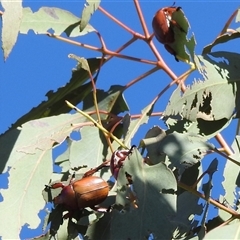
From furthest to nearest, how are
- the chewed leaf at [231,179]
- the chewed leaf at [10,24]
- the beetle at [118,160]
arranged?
the chewed leaf at [231,179]
the beetle at [118,160]
the chewed leaf at [10,24]

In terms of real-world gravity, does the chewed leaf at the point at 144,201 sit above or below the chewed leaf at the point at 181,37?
below

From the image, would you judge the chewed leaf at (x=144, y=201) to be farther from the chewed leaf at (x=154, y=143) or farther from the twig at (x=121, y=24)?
the twig at (x=121, y=24)

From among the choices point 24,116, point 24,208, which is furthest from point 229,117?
point 24,116

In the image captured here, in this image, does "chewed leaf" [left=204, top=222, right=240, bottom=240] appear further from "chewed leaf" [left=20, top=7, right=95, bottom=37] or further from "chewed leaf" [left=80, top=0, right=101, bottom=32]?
"chewed leaf" [left=20, top=7, right=95, bottom=37]

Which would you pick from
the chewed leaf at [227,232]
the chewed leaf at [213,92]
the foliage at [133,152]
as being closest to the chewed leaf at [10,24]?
the foliage at [133,152]

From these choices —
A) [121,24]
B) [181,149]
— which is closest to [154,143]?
[181,149]

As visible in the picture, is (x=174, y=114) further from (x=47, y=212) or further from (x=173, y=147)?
(x=47, y=212)
